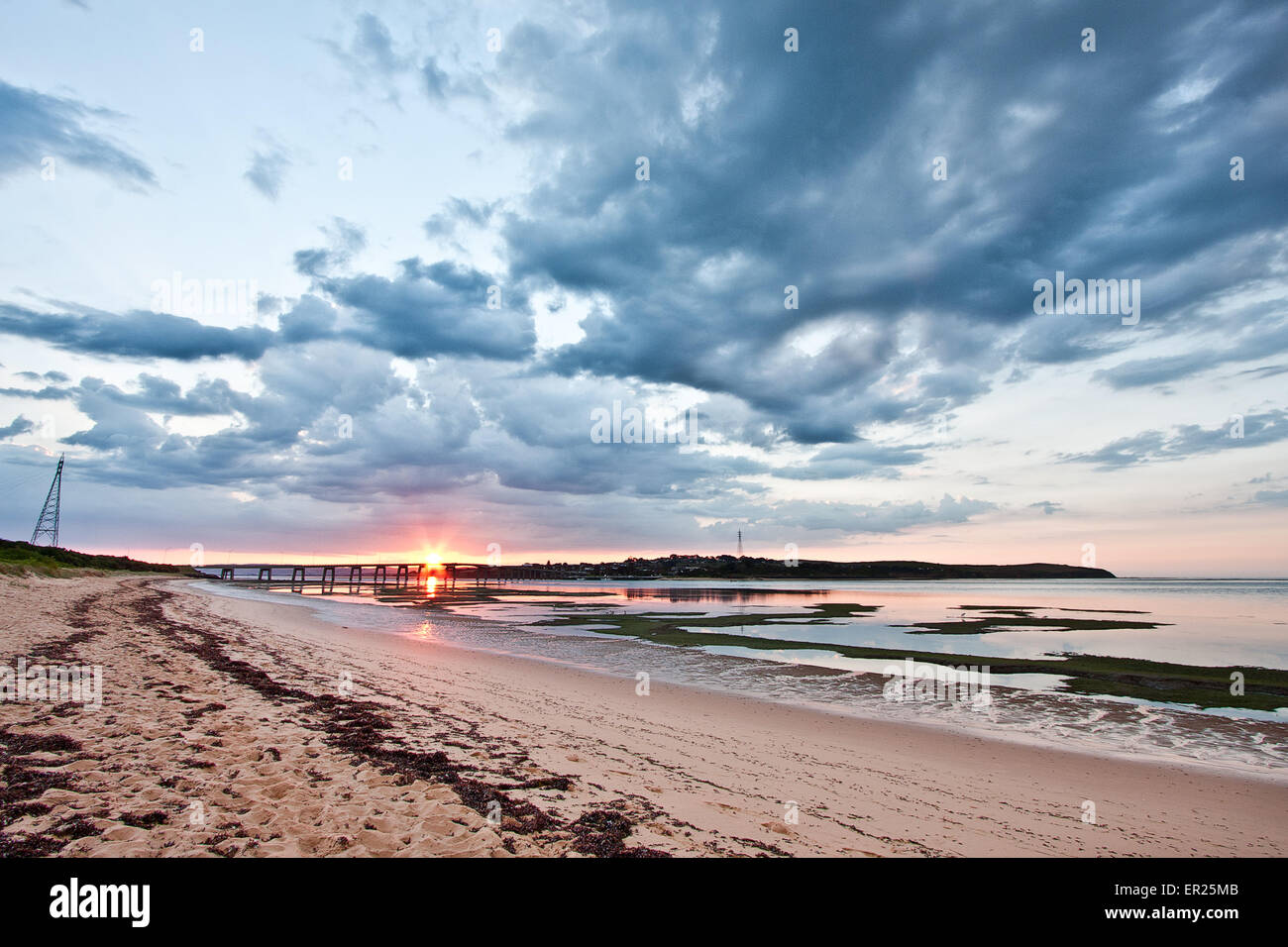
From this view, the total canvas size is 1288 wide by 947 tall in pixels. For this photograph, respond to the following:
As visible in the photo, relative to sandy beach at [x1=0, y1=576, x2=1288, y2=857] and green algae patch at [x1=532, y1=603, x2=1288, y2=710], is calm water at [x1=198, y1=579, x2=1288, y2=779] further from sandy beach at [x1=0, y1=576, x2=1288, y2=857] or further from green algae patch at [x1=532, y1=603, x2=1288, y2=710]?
sandy beach at [x1=0, y1=576, x2=1288, y2=857]

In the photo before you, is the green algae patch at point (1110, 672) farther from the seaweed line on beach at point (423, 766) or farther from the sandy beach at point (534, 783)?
the seaweed line on beach at point (423, 766)

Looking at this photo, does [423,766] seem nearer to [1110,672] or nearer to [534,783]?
[534,783]

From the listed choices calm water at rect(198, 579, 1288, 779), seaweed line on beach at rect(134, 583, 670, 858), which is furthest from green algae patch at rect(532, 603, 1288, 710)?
seaweed line on beach at rect(134, 583, 670, 858)

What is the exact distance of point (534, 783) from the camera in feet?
29.3

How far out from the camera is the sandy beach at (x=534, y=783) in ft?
21.8

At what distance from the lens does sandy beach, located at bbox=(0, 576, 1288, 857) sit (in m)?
6.66

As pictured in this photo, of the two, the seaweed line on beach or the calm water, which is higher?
the seaweed line on beach

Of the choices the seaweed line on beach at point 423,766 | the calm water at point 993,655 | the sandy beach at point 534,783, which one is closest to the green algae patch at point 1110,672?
the calm water at point 993,655

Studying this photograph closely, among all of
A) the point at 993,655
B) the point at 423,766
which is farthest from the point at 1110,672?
the point at 423,766

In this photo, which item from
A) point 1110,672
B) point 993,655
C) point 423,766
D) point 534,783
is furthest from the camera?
point 993,655
